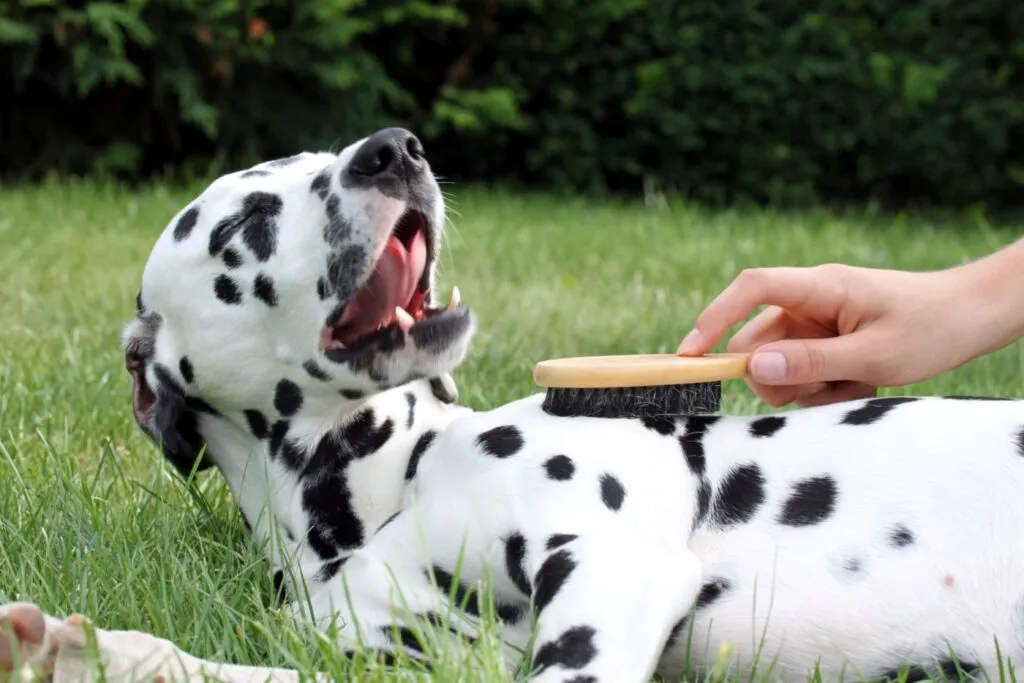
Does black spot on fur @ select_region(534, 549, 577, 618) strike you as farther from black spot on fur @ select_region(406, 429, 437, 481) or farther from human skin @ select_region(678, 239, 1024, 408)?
human skin @ select_region(678, 239, 1024, 408)

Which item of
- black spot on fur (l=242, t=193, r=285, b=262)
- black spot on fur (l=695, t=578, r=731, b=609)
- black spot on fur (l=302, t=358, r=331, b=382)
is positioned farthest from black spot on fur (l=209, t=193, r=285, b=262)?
black spot on fur (l=695, t=578, r=731, b=609)

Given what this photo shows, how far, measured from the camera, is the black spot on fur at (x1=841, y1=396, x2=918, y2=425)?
2.44 metres

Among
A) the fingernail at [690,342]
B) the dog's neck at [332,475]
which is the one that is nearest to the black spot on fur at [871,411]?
the fingernail at [690,342]

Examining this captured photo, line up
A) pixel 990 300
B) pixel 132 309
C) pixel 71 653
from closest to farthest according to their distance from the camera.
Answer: pixel 71 653
pixel 990 300
pixel 132 309

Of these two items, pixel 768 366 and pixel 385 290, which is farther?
pixel 385 290

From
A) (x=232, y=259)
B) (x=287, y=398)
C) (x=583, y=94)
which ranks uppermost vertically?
(x=232, y=259)

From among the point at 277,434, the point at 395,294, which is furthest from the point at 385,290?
the point at 277,434

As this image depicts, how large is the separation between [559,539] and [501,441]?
27 centimetres

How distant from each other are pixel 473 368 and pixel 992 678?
238 centimetres

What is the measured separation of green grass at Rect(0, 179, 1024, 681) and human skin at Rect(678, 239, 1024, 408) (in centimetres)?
8

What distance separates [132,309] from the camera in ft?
17.9

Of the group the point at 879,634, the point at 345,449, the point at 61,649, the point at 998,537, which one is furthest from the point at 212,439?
the point at 998,537

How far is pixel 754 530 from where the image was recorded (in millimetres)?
2295

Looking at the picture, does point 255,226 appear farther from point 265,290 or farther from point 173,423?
point 173,423
